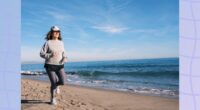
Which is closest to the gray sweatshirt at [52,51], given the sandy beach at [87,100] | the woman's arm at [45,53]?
the woman's arm at [45,53]

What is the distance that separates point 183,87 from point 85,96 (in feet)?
1.99

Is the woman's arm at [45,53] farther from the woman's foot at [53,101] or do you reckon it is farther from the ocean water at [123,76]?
the woman's foot at [53,101]

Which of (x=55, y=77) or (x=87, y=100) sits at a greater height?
(x=55, y=77)

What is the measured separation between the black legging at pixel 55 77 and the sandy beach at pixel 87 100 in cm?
5

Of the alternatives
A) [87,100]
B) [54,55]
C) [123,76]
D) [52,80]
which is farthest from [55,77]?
[123,76]

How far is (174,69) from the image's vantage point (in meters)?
2.45

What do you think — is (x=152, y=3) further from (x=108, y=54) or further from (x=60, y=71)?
(x=60, y=71)

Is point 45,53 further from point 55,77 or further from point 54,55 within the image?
point 55,77

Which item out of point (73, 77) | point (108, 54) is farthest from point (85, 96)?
point (108, 54)

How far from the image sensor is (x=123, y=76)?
2.58 meters

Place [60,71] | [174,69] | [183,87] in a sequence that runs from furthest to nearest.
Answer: [174,69] < [60,71] < [183,87]

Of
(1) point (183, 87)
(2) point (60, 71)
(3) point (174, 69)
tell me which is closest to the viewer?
(1) point (183, 87)

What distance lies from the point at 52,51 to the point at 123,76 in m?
0.58

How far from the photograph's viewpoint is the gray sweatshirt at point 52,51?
2.24 m
